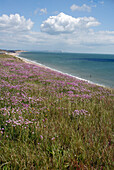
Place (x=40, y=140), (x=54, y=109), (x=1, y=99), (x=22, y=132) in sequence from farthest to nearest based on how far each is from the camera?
1. (x=1, y=99)
2. (x=54, y=109)
3. (x=22, y=132)
4. (x=40, y=140)

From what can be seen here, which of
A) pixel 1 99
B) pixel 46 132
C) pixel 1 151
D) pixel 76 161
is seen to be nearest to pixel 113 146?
pixel 76 161

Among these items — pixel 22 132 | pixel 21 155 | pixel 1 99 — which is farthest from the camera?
pixel 1 99

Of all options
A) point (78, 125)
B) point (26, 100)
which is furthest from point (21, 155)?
point (26, 100)

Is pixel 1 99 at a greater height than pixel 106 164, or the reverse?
pixel 1 99

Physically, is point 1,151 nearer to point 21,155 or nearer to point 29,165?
point 21,155

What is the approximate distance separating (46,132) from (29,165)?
4.40ft

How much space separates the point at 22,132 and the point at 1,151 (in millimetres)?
1062

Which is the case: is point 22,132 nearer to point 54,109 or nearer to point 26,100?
point 54,109

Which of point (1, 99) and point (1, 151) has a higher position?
point (1, 99)

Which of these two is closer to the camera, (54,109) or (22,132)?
(22,132)

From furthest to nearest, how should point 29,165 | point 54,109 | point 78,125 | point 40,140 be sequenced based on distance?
point 54,109
point 78,125
point 40,140
point 29,165

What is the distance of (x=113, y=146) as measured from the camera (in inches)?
153

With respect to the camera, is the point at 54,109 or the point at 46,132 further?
the point at 54,109

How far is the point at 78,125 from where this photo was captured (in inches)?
209
